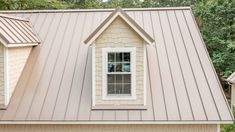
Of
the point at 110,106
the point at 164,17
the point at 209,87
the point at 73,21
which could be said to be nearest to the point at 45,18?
the point at 73,21

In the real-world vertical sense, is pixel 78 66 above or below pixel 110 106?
above

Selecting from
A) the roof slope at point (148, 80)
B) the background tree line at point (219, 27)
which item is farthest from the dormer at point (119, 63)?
the background tree line at point (219, 27)

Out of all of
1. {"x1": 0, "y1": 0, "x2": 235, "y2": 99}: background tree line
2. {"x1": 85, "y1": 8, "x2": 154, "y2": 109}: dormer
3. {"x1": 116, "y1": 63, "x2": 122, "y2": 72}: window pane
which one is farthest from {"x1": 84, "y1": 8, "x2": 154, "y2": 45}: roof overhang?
{"x1": 0, "y1": 0, "x2": 235, "y2": 99}: background tree line

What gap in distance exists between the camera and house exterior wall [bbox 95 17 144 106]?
8.02m

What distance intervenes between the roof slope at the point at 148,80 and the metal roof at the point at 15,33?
40 cm

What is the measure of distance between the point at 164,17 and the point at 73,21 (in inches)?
126

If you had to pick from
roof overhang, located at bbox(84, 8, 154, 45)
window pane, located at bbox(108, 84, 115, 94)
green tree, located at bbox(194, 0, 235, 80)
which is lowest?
window pane, located at bbox(108, 84, 115, 94)

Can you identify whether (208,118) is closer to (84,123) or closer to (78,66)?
(84,123)

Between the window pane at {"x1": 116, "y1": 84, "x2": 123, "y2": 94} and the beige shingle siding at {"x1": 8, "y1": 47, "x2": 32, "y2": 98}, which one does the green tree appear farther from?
the beige shingle siding at {"x1": 8, "y1": 47, "x2": 32, "y2": 98}

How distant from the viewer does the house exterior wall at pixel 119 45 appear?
26.3 ft

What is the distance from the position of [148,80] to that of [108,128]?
170cm

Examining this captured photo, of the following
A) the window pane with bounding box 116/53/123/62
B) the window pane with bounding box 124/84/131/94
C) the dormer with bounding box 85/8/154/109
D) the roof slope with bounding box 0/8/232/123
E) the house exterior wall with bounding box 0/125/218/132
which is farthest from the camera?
the window pane with bounding box 116/53/123/62

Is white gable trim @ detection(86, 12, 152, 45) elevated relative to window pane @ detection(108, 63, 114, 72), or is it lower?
elevated

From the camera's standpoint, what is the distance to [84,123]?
25.2ft
